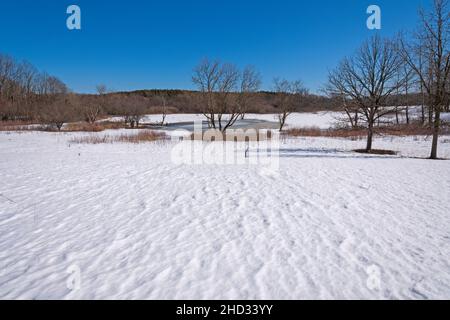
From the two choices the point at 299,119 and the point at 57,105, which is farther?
the point at 299,119

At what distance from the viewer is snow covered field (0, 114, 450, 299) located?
294 cm

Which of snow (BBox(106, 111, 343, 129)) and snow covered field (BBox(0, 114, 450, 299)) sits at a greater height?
snow (BBox(106, 111, 343, 129))

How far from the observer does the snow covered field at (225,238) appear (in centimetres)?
294

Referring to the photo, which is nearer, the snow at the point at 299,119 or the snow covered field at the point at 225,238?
the snow covered field at the point at 225,238

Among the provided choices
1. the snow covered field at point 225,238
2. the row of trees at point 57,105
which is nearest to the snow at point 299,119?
the row of trees at point 57,105

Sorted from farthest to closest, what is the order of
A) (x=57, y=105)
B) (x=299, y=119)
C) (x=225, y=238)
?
(x=299, y=119) < (x=57, y=105) < (x=225, y=238)

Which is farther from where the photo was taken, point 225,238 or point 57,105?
point 57,105

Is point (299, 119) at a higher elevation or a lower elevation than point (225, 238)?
higher

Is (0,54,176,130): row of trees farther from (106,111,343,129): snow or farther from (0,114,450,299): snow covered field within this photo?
(0,114,450,299): snow covered field

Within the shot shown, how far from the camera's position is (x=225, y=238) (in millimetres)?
4180

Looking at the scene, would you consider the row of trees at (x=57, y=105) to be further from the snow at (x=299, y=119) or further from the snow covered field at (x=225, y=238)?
the snow covered field at (x=225, y=238)

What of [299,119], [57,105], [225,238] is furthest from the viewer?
[299,119]

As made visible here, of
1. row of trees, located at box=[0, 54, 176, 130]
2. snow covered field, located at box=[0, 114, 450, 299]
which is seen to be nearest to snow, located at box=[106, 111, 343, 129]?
row of trees, located at box=[0, 54, 176, 130]
